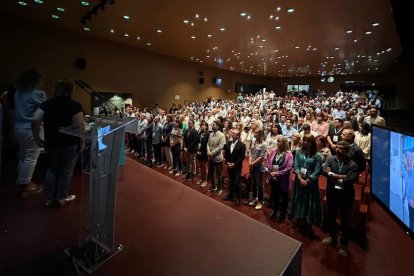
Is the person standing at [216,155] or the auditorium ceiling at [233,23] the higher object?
the auditorium ceiling at [233,23]

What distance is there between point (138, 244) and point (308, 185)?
2.38 m

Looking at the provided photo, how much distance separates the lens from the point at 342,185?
282 cm

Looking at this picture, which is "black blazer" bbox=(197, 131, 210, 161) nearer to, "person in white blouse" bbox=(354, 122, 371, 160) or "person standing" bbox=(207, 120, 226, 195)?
"person standing" bbox=(207, 120, 226, 195)

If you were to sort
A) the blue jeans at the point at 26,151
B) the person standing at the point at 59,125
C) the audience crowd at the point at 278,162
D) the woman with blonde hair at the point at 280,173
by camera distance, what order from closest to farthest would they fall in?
1. the person standing at the point at 59,125
2. the blue jeans at the point at 26,151
3. the audience crowd at the point at 278,162
4. the woman with blonde hair at the point at 280,173

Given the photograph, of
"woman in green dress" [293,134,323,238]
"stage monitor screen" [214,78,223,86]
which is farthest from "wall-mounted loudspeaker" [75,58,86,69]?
"stage monitor screen" [214,78,223,86]

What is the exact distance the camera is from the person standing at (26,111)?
2.55m

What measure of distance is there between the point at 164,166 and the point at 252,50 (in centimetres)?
851

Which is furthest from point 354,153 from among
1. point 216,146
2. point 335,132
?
point 335,132

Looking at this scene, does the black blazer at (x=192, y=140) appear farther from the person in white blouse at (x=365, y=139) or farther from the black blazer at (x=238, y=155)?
the person in white blouse at (x=365, y=139)

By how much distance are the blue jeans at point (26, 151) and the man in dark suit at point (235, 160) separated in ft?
9.37

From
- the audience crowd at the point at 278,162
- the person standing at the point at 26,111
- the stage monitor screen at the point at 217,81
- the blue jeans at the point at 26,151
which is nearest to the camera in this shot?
the person standing at the point at 26,111

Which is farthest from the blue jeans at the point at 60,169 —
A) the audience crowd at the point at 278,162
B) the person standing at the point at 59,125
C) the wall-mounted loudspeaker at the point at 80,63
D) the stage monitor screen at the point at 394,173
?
the wall-mounted loudspeaker at the point at 80,63

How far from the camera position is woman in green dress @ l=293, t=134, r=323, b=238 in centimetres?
319

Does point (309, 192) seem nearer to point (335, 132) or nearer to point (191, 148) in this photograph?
point (191, 148)
